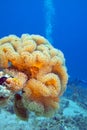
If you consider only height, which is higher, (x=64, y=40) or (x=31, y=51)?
(x=64, y=40)

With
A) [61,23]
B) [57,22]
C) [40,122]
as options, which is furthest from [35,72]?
[61,23]

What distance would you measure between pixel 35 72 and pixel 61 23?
85.9 metres

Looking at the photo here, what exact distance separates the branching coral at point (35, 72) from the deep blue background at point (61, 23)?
50.1 metres

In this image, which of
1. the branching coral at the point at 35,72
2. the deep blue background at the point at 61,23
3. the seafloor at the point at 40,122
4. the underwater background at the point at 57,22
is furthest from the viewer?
the deep blue background at the point at 61,23

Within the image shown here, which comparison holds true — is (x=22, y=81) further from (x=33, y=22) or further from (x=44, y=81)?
(x=33, y=22)

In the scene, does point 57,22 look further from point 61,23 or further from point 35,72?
point 35,72

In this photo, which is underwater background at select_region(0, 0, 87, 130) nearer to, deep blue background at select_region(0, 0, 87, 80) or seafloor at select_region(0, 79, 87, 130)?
deep blue background at select_region(0, 0, 87, 80)

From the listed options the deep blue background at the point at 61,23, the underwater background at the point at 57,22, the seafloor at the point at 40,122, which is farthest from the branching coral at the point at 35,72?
the deep blue background at the point at 61,23

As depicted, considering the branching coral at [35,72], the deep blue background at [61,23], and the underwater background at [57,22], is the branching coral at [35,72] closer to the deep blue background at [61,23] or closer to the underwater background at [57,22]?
the underwater background at [57,22]

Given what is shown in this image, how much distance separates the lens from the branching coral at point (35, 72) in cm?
426

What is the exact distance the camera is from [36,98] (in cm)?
435

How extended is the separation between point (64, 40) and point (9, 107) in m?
89.4

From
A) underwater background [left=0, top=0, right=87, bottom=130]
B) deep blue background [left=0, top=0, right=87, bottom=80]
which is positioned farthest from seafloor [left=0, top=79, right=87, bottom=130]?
deep blue background [left=0, top=0, right=87, bottom=80]

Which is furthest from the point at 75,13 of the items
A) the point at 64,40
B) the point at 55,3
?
the point at 64,40
